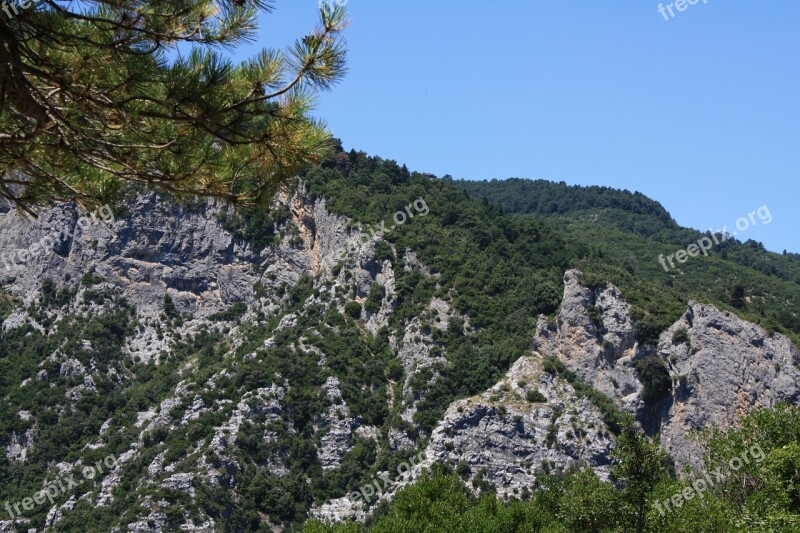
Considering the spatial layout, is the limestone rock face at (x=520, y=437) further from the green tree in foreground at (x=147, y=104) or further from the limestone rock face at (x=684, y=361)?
the green tree in foreground at (x=147, y=104)

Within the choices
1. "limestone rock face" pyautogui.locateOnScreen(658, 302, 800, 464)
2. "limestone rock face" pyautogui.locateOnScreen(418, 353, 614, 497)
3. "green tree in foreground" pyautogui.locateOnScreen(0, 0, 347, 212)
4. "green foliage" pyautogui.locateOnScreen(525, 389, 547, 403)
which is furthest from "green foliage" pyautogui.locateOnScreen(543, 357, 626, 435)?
"green tree in foreground" pyautogui.locateOnScreen(0, 0, 347, 212)

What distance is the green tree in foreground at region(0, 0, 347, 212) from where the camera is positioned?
895cm

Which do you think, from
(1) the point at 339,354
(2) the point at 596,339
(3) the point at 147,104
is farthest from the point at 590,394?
(3) the point at 147,104

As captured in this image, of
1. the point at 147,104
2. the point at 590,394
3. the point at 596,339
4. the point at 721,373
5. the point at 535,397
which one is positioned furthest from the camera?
the point at 596,339

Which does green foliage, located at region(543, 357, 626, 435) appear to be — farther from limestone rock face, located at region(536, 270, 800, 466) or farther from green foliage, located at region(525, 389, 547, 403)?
green foliage, located at region(525, 389, 547, 403)

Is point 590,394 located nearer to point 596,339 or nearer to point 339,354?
point 596,339

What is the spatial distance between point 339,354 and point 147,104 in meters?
54.9

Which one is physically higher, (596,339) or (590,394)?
(596,339)

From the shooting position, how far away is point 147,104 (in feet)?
31.8

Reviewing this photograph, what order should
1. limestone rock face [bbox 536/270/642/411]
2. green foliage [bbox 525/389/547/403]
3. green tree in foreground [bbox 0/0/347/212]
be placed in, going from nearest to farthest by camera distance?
green tree in foreground [bbox 0/0/347/212], green foliage [bbox 525/389/547/403], limestone rock face [bbox 536/270/642/411]

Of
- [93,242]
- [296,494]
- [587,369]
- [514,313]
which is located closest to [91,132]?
[296,494]

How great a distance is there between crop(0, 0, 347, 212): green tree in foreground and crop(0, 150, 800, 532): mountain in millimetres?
35685

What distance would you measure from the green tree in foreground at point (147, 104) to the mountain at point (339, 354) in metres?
35.7

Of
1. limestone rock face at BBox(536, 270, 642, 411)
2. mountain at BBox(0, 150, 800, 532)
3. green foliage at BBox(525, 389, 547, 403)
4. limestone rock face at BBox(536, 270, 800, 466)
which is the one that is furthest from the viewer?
limestone rock face at BBox(536, 270, 642, 411)
